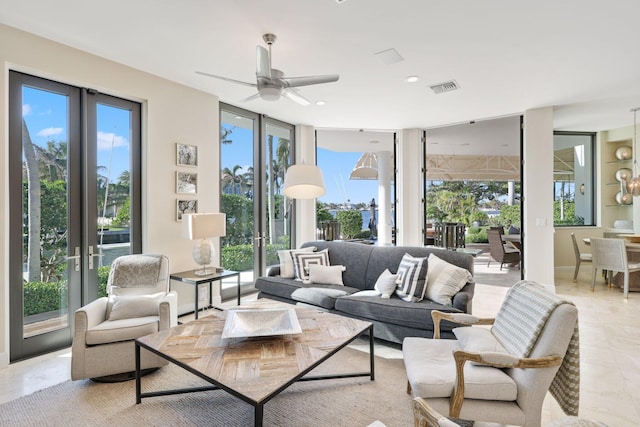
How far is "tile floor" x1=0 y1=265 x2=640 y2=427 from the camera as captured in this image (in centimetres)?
228

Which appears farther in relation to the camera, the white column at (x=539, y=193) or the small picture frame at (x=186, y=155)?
the white column at (x=539, y=193)

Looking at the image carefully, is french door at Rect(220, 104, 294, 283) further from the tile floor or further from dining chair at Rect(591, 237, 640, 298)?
dining chair at Rect(591, 237, 640, 298)

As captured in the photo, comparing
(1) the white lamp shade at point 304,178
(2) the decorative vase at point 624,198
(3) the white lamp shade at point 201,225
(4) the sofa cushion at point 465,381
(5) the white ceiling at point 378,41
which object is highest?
(5) the white ceiling at point 378,41

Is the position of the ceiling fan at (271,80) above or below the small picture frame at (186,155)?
above

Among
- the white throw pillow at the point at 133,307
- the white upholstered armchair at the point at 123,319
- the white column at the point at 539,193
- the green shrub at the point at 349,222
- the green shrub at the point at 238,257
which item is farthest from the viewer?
the green shrub at the point at 349,222

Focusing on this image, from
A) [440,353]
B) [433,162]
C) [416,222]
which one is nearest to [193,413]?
[440,353]

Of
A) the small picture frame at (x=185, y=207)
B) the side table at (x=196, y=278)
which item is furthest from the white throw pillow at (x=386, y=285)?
the small picture frame at (x=185, y=207)

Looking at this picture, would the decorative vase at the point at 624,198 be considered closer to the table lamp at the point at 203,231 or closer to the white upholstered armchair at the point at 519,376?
the white upholstered armchair at the point at 519,376

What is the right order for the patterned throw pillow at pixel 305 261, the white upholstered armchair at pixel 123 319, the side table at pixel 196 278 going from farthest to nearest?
the patterned throw pillow at pixel 305 261
the side table at pixel 196 278
the white upholstered armchair at pixel 123 319

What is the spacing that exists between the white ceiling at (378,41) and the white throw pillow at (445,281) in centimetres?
210

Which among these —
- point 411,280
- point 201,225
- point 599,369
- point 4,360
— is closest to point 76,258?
point 4,360

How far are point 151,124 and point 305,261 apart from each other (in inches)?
94.9

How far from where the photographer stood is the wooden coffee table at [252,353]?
5.67 ft

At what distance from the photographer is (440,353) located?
2148mm
